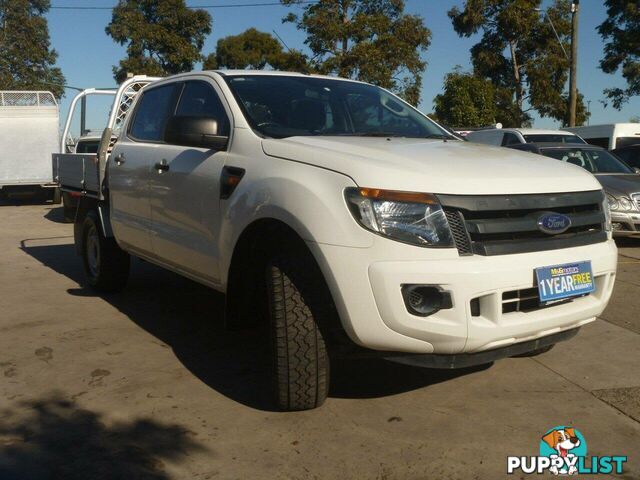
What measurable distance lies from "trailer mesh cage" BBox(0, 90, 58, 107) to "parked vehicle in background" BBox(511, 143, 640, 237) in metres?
12.5

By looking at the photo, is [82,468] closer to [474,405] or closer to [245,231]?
[245,231]

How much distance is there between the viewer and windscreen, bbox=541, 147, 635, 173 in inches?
400

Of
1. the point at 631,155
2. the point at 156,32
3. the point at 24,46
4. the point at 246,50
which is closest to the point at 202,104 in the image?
the point at 631,155

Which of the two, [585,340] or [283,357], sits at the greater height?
[283,357]

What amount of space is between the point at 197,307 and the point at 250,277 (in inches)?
85.1

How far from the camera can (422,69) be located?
2369 centimetres

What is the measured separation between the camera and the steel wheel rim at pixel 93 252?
20.3 ft

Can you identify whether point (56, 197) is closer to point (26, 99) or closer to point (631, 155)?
point (26, 99)

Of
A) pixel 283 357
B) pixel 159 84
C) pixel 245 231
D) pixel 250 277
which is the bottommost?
pixel 283 357

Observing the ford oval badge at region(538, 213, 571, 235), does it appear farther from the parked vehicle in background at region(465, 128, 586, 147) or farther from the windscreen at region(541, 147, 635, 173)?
the parked vehicle in background at region(465, 128, 586, 147)

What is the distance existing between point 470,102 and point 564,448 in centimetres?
2700

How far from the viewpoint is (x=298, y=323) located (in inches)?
128

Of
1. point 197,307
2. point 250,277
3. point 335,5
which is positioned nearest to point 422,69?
point 335,5

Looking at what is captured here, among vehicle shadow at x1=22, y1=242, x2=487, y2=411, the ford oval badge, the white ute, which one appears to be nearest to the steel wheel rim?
vehicle shadow at x1=22, y1=242, x2=487, y2=411
